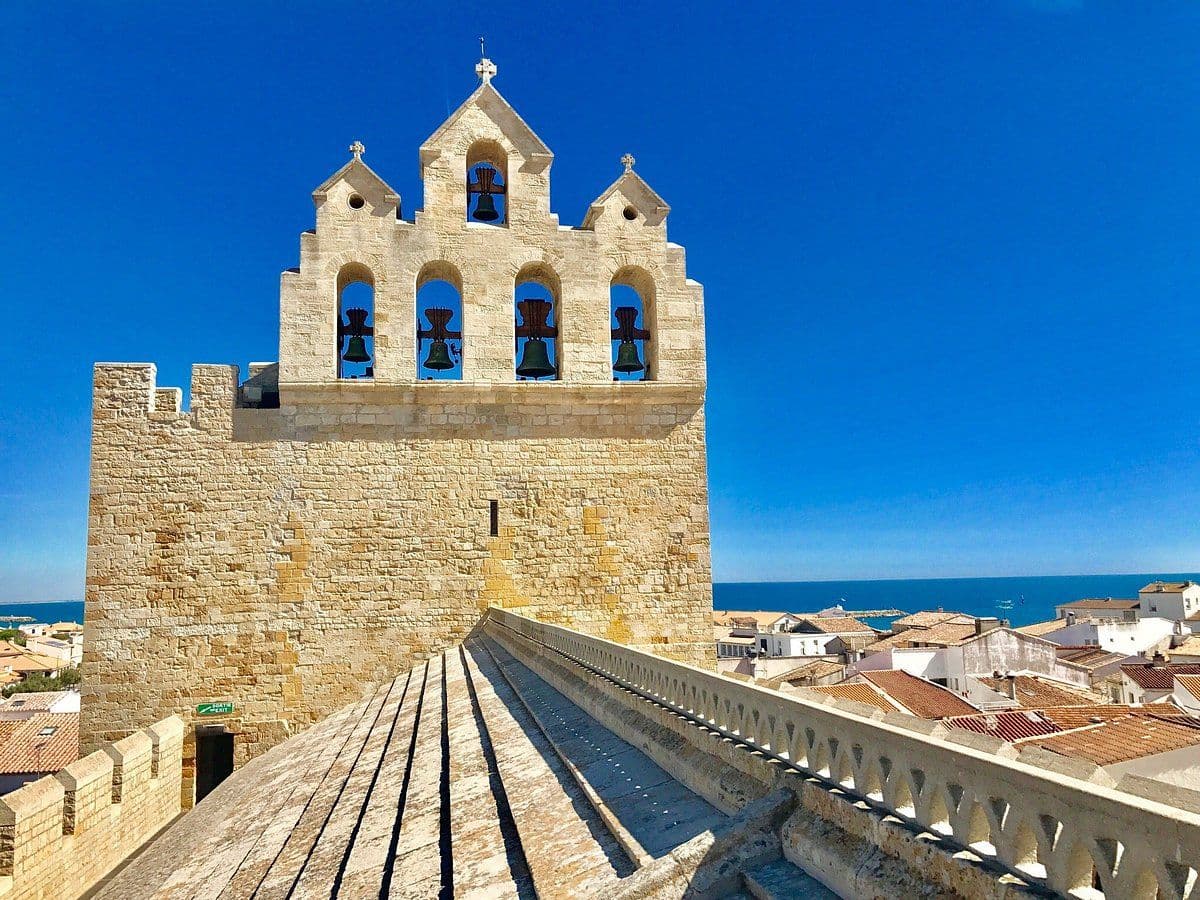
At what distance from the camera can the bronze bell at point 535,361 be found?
13930mm

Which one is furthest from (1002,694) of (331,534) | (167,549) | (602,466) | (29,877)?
(29,877)

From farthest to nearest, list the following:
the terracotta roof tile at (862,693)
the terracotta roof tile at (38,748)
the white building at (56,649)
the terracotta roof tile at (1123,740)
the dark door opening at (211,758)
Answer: the white building at (56,649) → the terracotta roof tile at (38,748) → the terracotta roof tile at (862,693) → the dark door opening at (211,758) → the terracotta roof tile at (1123,740)

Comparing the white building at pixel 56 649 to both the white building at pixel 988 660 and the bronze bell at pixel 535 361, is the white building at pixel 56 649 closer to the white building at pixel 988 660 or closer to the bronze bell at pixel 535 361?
the white building at pixel 988 660

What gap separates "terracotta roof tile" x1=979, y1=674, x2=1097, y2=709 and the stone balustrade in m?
21.2

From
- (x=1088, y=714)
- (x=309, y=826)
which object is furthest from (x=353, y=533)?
(x=1088, y=714)

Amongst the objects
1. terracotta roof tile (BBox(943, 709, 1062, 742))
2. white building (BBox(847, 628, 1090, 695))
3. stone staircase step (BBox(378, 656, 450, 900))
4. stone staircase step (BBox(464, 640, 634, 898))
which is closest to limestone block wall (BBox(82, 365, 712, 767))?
terracotta roof tile (BBox(943, 709, 1062, 742))

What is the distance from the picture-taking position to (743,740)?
4281 mm

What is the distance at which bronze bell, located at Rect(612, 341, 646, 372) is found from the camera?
14305mm

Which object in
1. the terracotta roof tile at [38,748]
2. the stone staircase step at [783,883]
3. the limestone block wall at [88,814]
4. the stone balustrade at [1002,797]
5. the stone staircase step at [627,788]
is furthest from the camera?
the terracotta roof tile at [38,748]

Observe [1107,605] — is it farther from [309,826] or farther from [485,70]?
[309,826]

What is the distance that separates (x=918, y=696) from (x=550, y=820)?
63.0 feet

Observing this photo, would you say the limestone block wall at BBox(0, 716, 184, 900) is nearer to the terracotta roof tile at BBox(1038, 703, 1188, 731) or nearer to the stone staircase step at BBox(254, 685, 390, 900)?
the stone staircase step at BBox(254, 685, 390, 900)

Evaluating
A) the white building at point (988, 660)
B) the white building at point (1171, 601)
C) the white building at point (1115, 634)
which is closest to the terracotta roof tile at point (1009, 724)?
the white building at point (988, 660)

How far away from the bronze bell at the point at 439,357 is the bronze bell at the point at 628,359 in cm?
269
